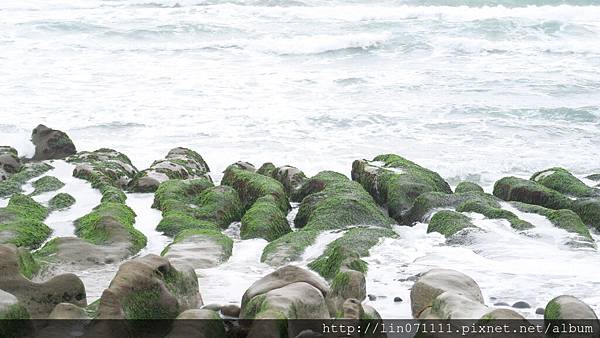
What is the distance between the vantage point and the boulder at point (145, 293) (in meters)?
5.71

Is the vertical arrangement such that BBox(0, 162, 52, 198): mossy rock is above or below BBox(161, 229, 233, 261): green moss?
below

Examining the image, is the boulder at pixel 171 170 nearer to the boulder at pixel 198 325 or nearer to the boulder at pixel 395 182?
the boulder at pixel 395 182

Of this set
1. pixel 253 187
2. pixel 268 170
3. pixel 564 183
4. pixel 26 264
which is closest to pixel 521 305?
pixel 26 264

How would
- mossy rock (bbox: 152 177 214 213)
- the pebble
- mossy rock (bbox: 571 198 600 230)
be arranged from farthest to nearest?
1. mossy rock (bbox: 152 177 214 213)
2. mossy rock (bbox: 571 198 600 230)
3. the pebble

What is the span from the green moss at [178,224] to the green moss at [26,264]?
2634 mm

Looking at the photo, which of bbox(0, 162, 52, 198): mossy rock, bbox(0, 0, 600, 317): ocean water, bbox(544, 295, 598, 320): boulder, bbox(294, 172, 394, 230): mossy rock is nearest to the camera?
bbox(544, 295, 598, 320): boulder

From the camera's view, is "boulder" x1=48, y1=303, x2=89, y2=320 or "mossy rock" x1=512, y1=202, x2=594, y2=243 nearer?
"boulder" x1=48, y1=303, x2=89, y2=320

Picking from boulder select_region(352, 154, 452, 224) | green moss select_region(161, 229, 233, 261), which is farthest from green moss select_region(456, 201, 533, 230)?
green moss select_region(161, 229, 233, 261)

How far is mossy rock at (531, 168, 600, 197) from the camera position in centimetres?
1193

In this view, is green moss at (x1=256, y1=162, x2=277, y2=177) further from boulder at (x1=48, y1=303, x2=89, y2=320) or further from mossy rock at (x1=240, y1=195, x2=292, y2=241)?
boulder at (x1=48, y1=303, x2=89, y2=320)

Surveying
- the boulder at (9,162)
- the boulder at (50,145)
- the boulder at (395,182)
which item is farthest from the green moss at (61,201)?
the boulder at (395,182)

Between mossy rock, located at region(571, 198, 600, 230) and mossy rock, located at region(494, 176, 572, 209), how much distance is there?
0.15m

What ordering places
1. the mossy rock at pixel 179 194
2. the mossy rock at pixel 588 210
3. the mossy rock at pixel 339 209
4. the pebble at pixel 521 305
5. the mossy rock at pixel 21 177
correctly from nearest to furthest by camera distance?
the pebble at pixel 521 305, the mossy rock at pixel 339 209, the mossy rock at pixel 588 210, the mossy rock at pixel 179 194, the mossy rock at pixel 21 177

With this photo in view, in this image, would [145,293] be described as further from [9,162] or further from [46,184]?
[9,162]
